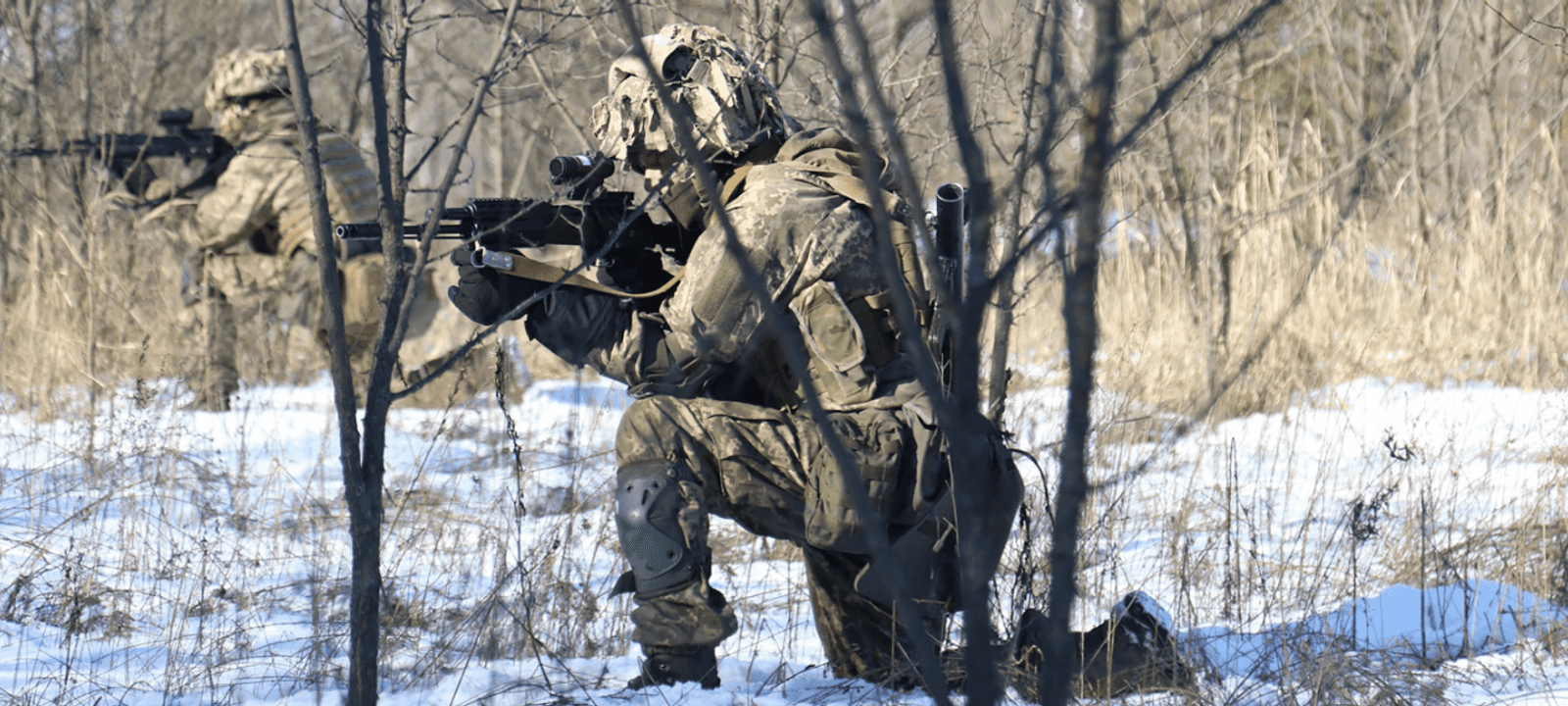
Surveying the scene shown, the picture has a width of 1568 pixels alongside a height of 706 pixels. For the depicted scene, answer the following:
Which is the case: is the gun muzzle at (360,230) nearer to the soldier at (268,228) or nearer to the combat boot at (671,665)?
the combat boot at (671,665)

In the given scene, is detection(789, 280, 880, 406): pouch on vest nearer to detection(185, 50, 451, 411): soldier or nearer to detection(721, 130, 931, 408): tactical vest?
detection(721, 130, 931, 408): tactical vest

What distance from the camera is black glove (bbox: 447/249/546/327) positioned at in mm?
2600

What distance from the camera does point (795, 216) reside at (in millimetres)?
2605

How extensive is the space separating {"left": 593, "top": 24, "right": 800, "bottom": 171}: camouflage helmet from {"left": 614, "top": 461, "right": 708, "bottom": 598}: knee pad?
77cm

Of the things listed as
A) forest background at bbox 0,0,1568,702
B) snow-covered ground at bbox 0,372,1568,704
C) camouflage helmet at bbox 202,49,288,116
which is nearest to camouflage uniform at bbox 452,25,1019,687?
snow-covered ground at bbox 0,372,1568,704

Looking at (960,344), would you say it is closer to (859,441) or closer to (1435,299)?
(859,441)

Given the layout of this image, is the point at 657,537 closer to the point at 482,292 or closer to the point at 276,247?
the point at 482,292

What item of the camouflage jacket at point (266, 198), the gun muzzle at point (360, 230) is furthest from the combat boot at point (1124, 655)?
the camouflage jacket at point (266, 198)

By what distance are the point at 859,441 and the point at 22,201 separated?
5537mm

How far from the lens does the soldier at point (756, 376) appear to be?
249 centimetres

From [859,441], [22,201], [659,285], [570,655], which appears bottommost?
[570,655]

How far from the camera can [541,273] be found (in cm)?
266

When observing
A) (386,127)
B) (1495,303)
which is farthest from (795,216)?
(1495,303)

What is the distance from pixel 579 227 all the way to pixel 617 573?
1.30 m
